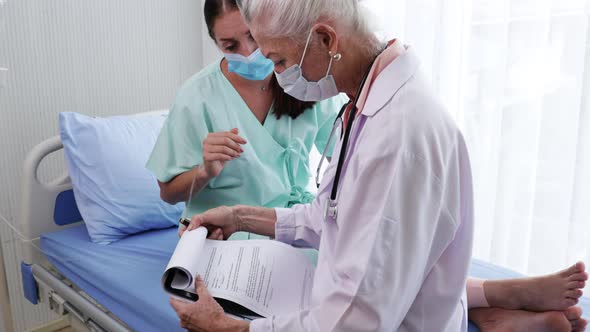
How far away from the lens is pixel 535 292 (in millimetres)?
1252

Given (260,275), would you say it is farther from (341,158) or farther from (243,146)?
(243,146)

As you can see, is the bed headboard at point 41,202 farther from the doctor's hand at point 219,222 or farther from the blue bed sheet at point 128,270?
the doctor's hand at point 219,222

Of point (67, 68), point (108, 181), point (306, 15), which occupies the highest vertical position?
point (306, 15)

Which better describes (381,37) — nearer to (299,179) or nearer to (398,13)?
(299,179)

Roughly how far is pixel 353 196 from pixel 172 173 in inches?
33.7

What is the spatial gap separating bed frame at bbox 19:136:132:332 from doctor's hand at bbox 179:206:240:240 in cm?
63

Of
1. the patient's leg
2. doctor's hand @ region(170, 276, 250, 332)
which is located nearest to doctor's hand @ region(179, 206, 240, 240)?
doctor's hand @ region(170, 276, 250, 332)

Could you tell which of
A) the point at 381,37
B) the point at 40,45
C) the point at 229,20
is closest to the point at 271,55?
the point at 381,37

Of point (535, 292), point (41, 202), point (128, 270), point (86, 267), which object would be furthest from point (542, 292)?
point (41, 202)

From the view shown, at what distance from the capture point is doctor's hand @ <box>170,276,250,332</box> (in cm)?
98

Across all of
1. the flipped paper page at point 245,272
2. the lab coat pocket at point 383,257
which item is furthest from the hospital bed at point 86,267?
the lab coat pocket at point 383,257

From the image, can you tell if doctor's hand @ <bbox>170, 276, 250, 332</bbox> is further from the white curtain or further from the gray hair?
the white curtain

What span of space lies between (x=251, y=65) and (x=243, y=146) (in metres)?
→ 0.27

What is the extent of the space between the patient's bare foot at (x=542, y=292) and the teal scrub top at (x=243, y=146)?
28.5 inches
